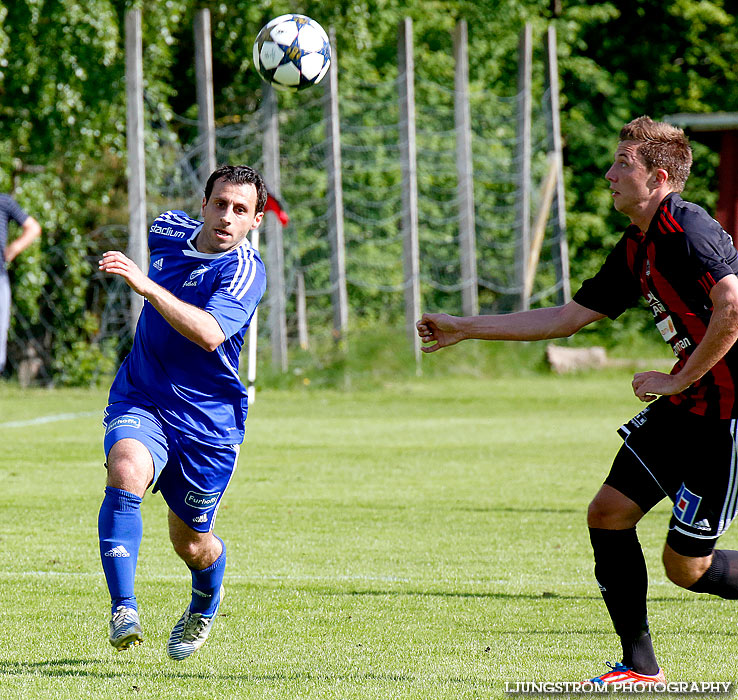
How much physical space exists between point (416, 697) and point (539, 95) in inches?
1061

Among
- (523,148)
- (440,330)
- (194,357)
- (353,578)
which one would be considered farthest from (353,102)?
(194,357)

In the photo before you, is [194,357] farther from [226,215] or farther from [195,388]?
[226,215]

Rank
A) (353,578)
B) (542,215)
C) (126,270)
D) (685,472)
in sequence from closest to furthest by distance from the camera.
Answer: (126,270) → (685,472) → (353,578) → (542,215)

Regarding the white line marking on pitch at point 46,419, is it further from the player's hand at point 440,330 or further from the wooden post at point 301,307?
the player's hand at point 440,330

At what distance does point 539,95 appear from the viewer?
98.6 feet

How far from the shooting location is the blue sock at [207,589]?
5.11 metres

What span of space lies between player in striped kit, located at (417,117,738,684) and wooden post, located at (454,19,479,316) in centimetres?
1870

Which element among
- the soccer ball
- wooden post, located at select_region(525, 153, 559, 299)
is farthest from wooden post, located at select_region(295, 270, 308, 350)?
the soccer ball

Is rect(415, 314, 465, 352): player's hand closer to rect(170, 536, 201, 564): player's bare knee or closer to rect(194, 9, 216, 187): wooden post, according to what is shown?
rect(170, 536, 201, 564): player's bare knee

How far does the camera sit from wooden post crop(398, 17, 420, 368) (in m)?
22.3

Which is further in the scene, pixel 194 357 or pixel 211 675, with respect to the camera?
pixel 194 357

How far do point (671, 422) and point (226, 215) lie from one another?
6.40 ft

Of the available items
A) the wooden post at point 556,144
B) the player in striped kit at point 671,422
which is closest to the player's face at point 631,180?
the player in striped kit at point 671,422

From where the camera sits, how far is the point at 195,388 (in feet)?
16.4
